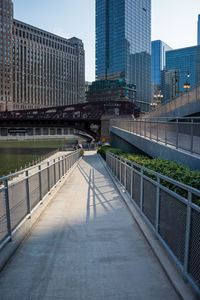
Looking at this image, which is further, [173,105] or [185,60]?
[185,60]

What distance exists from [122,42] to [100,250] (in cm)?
18675

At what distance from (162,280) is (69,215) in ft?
13.8

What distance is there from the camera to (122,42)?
175m

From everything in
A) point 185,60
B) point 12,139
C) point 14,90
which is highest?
point 185,60

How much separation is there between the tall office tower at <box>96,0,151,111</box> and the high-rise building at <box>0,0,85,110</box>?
28744 mm

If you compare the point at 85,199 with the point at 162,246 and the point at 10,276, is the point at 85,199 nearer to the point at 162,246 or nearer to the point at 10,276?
the point at 162,246

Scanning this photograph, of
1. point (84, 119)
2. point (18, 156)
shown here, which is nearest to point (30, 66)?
point (84, 119)

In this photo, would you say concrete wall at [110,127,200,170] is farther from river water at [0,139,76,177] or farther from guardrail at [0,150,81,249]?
river water at [0,139,76,177]

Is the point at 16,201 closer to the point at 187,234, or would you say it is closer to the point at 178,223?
the point at 178,223

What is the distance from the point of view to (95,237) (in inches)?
230

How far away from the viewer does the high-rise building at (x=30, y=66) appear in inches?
5846

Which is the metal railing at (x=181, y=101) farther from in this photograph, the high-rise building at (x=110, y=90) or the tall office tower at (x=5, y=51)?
the tall office tower at (x=5, y=51)

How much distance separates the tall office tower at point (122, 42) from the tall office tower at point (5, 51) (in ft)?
215

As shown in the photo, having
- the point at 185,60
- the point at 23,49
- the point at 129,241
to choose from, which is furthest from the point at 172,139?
the point at 185,60
